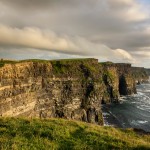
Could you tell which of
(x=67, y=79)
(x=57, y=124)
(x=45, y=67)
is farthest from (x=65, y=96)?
(x=57, y=124)

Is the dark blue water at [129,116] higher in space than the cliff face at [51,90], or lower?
lower

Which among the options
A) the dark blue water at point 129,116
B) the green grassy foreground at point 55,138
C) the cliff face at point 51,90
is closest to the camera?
the green grassy foreground at point 55,138

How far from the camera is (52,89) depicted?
97.6 m

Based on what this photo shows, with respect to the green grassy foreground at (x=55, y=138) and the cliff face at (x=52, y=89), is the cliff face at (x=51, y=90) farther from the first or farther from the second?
the green grassy foreground at (x=55, y=138)

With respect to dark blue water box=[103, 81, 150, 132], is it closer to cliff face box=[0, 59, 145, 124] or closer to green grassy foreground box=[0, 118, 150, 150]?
cliff face box=[0, 59, 145, 124]

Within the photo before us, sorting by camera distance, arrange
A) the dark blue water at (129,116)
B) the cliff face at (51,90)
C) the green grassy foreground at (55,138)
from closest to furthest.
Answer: the green grassy foreground at (55,138), the cliff face at (51,90), the dark blue water at (129,116)

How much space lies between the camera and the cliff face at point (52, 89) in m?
75.9

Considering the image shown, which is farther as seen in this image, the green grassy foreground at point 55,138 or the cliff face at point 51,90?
the cliff face at point 51,90

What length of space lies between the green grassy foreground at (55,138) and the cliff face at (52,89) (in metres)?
45.5

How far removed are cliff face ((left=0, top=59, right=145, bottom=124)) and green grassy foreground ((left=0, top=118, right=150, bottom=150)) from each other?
4549cm

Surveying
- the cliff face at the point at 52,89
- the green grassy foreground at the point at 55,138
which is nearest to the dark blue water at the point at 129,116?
the cliff face at the point at 52,89

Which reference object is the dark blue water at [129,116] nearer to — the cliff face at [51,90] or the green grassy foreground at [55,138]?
the cliff face at [51,90]

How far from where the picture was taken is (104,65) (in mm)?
192125

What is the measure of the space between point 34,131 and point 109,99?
138258 millimetres
